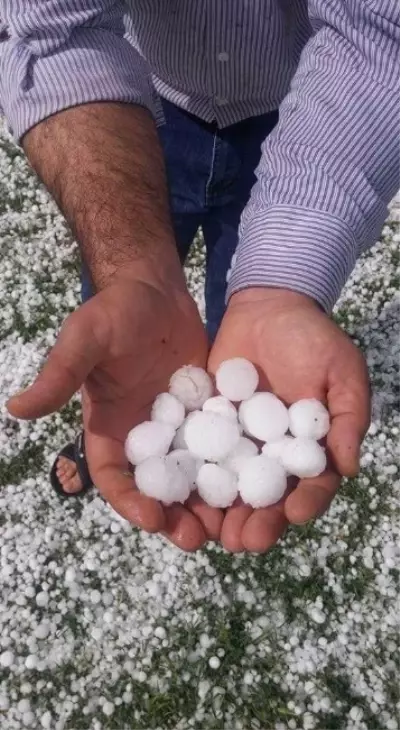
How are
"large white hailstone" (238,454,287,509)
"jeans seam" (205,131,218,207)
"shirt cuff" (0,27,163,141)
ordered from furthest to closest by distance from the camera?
1. "jeans seam" (205,131,218,207)
2. "shirt cuff" (0,27,163,141)
3. "large white hailstone" (238,454,287,509)

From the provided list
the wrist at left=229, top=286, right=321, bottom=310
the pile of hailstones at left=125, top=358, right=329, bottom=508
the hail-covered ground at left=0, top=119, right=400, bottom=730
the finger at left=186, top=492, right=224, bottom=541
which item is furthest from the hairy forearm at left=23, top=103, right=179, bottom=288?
the hail-covered ground at left=0, top=119, right=400, bottom=730

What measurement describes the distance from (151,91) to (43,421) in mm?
1264

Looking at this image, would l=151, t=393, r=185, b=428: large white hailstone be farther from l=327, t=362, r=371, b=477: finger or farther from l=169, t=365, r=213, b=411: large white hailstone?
l=327, t=362, r=371, b=477: finger

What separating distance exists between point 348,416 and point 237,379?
10.7 inches

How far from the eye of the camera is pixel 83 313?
1327mm

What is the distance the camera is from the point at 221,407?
64.0 inches

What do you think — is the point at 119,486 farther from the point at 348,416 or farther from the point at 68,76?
the point at 68,76

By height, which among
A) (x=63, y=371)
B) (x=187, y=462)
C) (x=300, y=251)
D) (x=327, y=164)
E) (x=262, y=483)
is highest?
(x=327, y=164)

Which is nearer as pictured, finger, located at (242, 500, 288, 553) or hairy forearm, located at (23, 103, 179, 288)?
finger, located at (242, 500, 288, 553)

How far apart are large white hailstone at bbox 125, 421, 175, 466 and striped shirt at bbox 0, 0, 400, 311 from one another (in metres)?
0.38

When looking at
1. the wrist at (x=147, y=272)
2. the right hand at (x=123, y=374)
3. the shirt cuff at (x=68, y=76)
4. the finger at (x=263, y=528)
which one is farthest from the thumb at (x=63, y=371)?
the shirt cuff at (x=68, y=76)

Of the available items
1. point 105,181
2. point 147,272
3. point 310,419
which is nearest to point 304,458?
point 310,419

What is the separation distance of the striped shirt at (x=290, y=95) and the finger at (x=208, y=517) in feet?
1.68

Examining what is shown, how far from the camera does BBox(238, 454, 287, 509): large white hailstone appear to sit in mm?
1421
